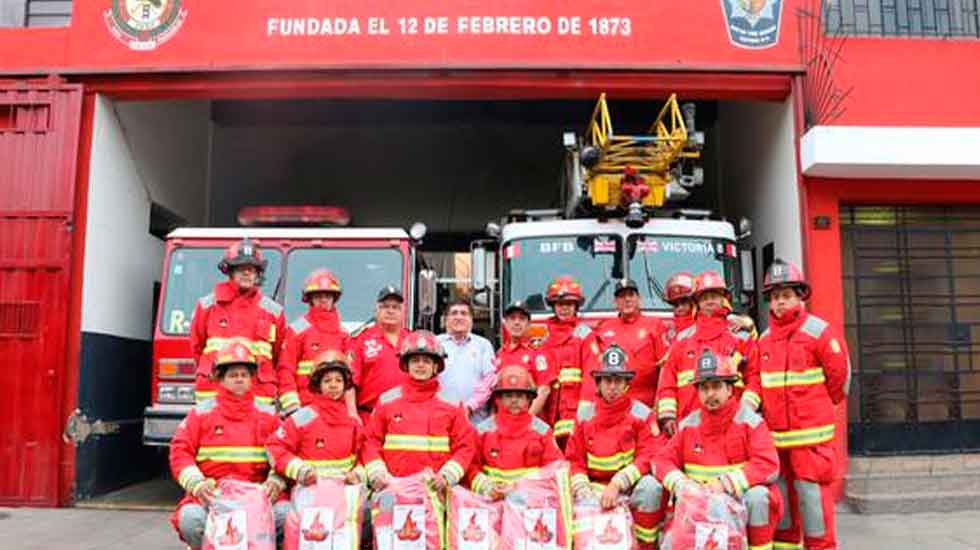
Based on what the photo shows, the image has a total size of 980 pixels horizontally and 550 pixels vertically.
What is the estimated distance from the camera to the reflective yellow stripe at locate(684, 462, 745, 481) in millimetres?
4125

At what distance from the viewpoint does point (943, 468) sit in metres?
7.01

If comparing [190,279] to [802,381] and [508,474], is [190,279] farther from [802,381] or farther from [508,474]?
[802,381]

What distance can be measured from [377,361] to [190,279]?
2519mm

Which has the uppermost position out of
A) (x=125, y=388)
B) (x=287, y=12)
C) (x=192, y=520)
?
(x=287, y=12)

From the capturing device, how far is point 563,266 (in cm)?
671

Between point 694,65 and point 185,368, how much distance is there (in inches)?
205

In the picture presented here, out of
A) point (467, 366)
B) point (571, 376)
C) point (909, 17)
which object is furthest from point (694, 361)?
point (909, 17)

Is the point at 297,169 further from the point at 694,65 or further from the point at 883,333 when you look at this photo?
the point at 883,333

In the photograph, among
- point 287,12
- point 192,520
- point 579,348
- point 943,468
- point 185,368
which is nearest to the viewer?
point 192,520

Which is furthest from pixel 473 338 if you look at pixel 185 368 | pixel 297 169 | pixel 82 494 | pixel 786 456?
pixel 297 169

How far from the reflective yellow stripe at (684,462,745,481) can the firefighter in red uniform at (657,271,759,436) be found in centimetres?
55

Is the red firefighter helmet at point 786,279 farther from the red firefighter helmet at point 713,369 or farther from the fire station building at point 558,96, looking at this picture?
the fire station building at point 558,96

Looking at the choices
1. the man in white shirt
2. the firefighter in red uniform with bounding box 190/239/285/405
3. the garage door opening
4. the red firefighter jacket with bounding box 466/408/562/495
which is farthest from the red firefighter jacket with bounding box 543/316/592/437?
the garage door opening

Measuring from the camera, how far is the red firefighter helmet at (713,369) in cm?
408
